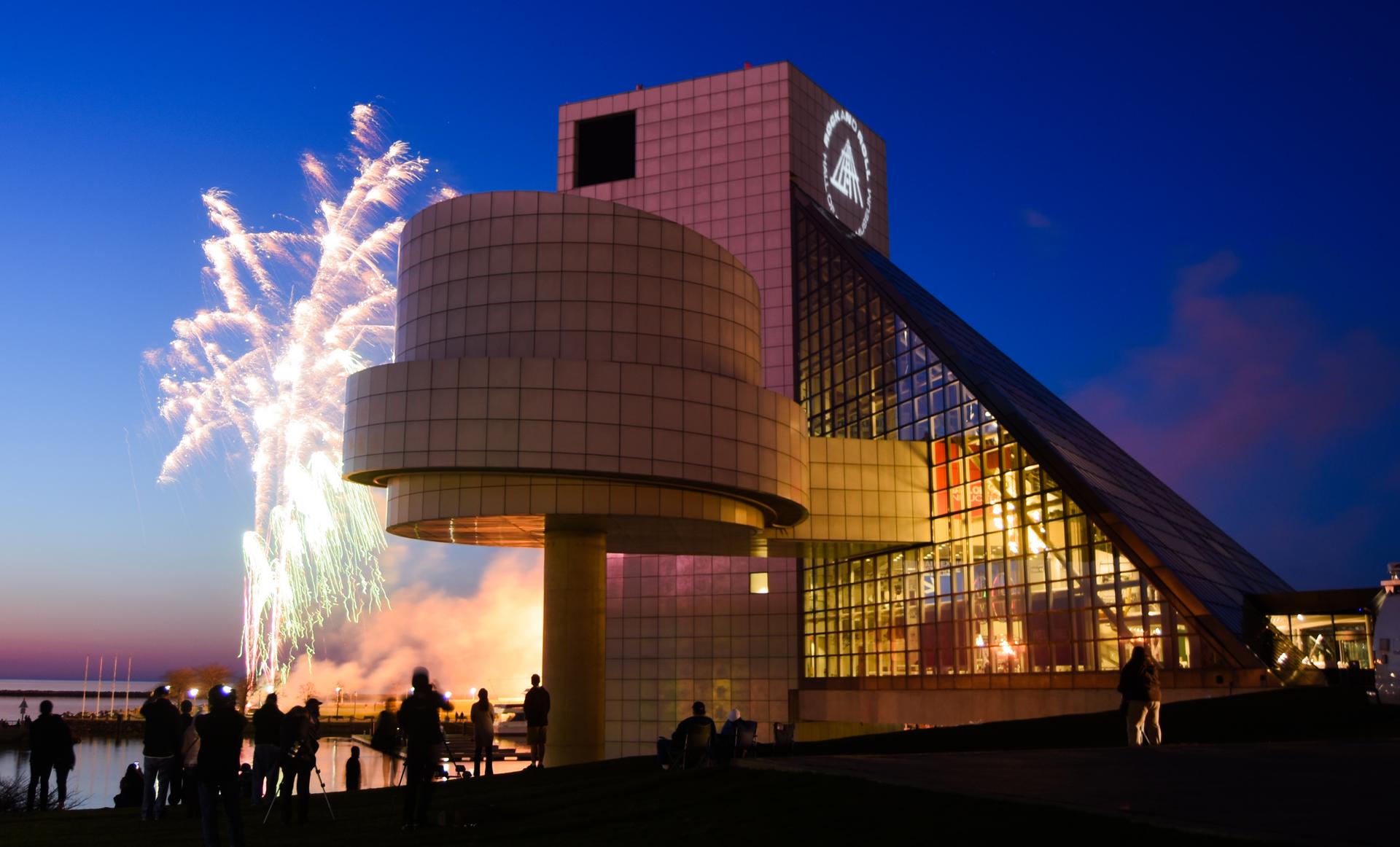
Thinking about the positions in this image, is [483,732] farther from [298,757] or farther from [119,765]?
[119,765]

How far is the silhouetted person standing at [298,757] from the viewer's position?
19062 mm

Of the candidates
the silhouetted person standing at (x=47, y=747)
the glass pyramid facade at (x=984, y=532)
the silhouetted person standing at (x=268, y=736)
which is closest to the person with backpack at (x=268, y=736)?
the silhouetted person standing at (x=268, y=736)

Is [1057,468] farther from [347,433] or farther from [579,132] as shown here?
[579,132]

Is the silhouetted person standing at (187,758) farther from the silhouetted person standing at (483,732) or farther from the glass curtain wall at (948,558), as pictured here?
the glass curtain wall at (948,558)

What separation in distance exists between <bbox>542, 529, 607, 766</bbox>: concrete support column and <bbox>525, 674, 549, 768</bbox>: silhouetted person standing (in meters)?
6.45

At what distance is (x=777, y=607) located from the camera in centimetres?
5278

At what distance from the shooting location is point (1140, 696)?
20172 mm

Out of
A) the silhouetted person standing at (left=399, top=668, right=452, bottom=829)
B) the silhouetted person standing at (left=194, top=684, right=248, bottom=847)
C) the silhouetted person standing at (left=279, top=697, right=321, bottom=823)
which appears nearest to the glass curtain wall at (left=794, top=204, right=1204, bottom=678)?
the silhouetted person standing at (left=399, top=668, right=452, bottom=829)

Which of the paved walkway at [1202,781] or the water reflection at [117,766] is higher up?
the paved walkway at [1202,781]

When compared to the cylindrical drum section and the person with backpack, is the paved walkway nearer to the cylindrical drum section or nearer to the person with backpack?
the person with backpack

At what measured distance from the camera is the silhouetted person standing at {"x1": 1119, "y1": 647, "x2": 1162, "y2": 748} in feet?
66.0

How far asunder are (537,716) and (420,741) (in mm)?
12700

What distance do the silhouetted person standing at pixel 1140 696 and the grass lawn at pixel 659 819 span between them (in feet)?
25.0

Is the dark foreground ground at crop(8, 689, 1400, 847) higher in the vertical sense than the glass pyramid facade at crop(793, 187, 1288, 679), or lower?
lower
